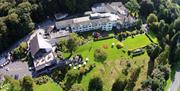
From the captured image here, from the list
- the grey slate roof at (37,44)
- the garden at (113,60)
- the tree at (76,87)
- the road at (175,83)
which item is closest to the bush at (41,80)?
the garden at (113,60)

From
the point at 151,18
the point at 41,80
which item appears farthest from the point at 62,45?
the point at 151,18

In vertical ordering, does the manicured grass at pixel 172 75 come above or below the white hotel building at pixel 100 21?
below

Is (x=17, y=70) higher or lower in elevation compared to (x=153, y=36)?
lower

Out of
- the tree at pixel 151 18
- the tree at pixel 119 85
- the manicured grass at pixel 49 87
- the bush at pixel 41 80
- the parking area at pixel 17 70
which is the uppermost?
the tree at pixel 151 18

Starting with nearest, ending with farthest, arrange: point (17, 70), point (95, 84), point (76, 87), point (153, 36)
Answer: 1. point (76, 87)
2. point (95, 84)
3. point (17, 70)
4. point (153, 36)

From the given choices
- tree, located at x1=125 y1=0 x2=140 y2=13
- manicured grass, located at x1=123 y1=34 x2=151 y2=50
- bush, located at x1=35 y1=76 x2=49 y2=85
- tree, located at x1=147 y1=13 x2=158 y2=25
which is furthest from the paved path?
tree, located at x1=147 y1=13 x2=158 y2=25

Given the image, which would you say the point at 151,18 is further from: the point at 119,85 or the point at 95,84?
the point at 95,84

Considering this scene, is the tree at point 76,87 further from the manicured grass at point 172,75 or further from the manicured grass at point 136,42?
the manicured grass at point 172,75
